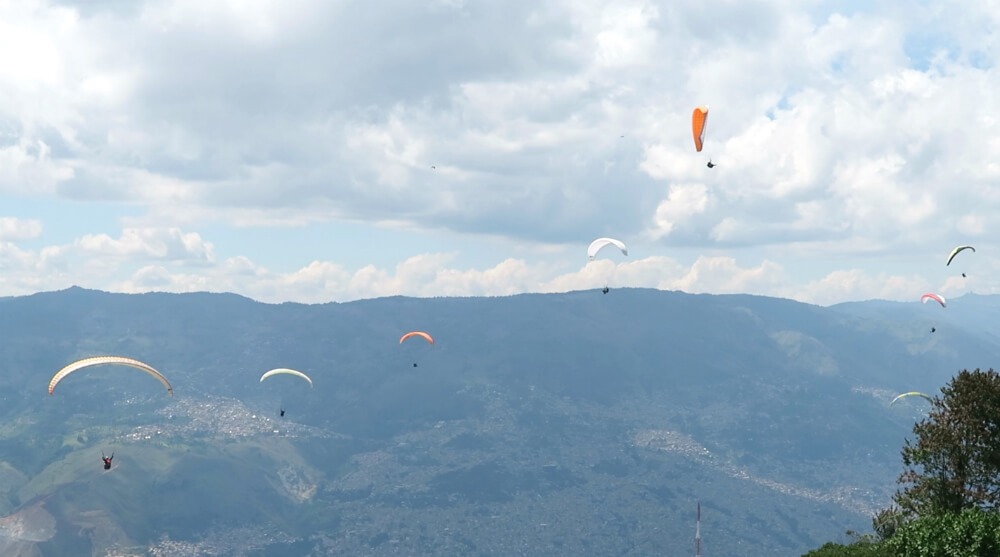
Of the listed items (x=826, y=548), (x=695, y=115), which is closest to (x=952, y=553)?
(x=826, y=548)

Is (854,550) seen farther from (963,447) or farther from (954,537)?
(954,537)

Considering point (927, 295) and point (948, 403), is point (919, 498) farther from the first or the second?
point (927, 295)

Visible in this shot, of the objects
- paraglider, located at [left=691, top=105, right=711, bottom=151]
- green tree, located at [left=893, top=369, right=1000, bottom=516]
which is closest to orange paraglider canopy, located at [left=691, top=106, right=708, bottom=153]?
paraglider, located at [left=691, top=105, right=711, bottom=151]

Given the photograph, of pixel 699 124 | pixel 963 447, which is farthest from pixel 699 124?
pixel 963 447

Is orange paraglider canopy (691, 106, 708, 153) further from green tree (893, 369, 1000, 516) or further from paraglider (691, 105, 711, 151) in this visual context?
green tree (893, 369, 1000, 516)

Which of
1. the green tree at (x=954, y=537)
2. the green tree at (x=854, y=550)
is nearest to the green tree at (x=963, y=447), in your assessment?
the green tree at (x=854, y=550)

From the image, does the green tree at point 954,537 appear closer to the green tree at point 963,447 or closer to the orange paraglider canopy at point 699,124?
the green tree at point 963,447
